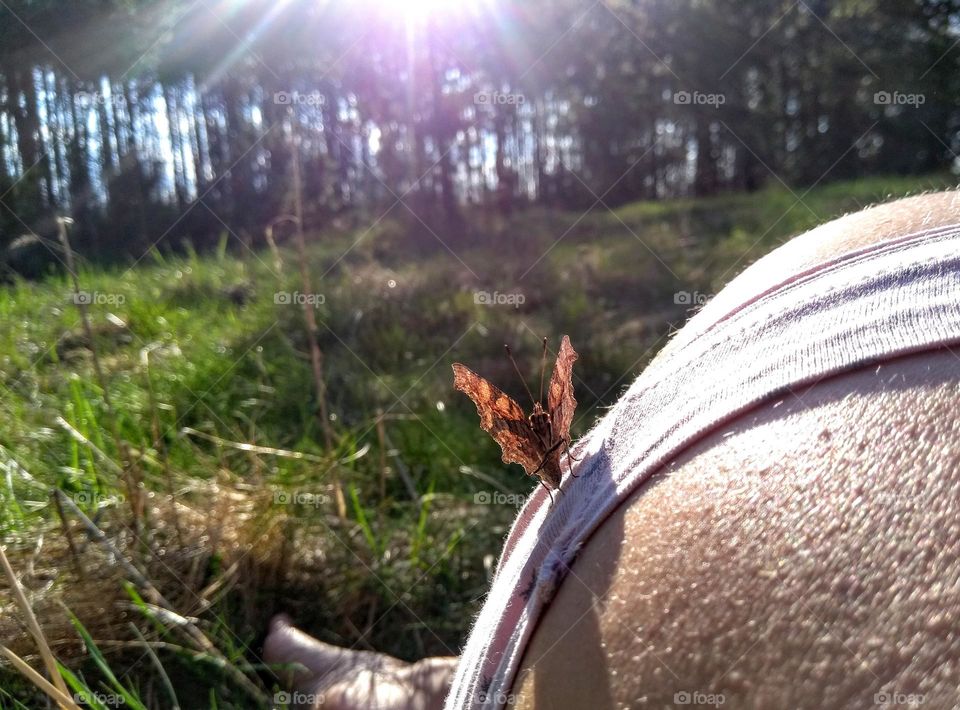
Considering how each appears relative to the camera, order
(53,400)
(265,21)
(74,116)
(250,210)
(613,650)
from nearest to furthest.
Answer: (613,650), (53,400), (74,116), (265,21), (250,210)

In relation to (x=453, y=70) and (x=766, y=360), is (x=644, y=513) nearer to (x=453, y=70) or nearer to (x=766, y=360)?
(x=766, y=360)

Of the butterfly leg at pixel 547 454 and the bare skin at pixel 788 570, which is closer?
the bare skin at pixel 788 570

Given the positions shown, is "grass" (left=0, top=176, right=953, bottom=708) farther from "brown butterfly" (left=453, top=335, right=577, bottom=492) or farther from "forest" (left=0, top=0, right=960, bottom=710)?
"brown butterfly" (left=453, top=335, right=577, bottom=492)

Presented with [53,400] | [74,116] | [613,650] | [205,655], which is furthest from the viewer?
[74,116]

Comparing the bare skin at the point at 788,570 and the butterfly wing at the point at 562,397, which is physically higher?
the butterfly wing at the point at 562,397

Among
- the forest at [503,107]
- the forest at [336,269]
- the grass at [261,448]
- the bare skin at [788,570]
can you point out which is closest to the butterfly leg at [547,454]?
the bare skin at [788,570]

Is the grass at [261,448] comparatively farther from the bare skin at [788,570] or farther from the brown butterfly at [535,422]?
the bare skin at [788,570]

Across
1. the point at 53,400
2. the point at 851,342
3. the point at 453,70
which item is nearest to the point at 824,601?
the point at 851,342

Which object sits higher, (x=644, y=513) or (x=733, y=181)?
(x=733, y=181)

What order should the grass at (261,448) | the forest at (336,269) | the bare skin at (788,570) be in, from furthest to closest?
the forest at (336,269) < the grass at (261,448) < the bare skin at (788,570)
